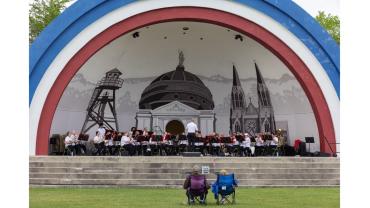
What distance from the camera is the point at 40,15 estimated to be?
3956cm

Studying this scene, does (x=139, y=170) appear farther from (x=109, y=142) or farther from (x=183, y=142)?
(x=109, y=142)

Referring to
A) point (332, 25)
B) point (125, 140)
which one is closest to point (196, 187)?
point (125, 140)

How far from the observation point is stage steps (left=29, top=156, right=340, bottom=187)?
17844 mm

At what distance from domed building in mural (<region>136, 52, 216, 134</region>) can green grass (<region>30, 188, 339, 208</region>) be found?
546 inches

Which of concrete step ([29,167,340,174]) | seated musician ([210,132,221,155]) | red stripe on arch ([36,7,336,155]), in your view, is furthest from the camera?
seated musician ([210,132,221,155])

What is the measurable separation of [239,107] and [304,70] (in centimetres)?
798

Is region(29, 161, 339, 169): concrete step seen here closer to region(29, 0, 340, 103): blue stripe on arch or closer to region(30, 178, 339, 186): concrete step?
region(30, 178, 339, 186): concrete step

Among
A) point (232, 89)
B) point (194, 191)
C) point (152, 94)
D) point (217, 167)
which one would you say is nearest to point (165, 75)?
point (152, 94)

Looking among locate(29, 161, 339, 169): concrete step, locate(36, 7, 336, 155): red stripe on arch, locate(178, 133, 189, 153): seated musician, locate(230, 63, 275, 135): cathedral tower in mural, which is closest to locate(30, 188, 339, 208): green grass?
locate(29, 161, 339, 169): concrete step

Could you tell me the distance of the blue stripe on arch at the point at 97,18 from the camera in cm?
2267

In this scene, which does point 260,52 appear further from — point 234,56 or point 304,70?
point 304,70

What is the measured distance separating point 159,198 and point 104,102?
1703 cm

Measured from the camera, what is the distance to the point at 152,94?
31125mm
